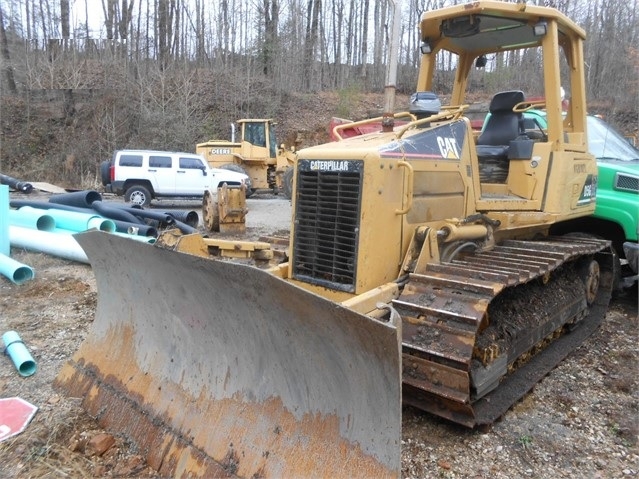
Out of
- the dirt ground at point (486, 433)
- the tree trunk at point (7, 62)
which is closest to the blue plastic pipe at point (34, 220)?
the dirt ground at point (486, 433)

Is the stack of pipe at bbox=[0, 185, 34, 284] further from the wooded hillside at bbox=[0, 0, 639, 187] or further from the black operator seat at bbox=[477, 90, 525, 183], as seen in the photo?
the wooded hillside at bbox=[0, 0, 639, 187]

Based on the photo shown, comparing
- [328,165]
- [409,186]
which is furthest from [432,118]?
[328,165]

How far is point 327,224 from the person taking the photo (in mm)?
3576

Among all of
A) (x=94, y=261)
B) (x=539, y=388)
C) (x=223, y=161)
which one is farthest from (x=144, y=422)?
(x=223, y=161)

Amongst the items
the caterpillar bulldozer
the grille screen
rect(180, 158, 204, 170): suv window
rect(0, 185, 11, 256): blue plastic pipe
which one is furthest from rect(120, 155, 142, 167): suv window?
the grille screen

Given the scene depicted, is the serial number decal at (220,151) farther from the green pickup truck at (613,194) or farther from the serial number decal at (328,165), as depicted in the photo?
the serial number decal at (328,165)

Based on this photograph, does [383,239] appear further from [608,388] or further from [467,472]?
[608,388]

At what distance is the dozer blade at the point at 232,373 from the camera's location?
2383mm

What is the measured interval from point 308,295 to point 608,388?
2.98m

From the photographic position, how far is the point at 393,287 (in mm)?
3383

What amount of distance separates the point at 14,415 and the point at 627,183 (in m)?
6.05

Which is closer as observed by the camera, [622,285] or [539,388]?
[539,388]

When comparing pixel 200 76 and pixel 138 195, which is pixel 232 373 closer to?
pixel 138 195

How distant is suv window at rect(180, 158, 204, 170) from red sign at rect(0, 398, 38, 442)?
1306 centimetres
